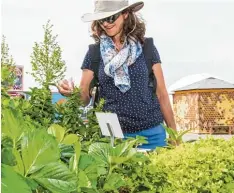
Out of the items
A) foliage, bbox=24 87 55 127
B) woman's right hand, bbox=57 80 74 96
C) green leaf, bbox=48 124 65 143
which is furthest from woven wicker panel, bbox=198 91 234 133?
green leaf, bbox=48 124 65 143

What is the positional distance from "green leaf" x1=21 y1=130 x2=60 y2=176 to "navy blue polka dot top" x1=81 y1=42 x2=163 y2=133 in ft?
7.70

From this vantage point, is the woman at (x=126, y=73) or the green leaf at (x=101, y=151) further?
the woman at (x=126, y=73)

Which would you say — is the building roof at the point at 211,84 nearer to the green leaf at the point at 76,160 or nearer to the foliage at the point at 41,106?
the foliage at the point at 41,106

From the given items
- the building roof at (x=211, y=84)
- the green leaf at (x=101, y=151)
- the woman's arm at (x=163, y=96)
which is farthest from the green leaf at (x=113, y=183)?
the building roof at (x=211, y=84)

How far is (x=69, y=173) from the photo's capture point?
2.82 feet

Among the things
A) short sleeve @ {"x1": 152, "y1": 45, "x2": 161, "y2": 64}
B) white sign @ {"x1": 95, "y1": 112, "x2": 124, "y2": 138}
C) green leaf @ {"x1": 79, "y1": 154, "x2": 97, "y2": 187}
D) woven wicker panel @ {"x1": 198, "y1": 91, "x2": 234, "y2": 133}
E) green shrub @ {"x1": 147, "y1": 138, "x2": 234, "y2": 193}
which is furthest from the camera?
woven wicker panel @ {"x1": 198, "y1": 91, "x2": 234, "y2": 133}

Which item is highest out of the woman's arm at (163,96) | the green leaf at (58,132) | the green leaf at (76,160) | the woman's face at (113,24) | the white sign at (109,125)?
the woman's face at (113,24)

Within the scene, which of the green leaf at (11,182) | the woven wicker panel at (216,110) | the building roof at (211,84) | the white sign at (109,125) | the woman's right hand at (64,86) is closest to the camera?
the green leaf at (11,182)

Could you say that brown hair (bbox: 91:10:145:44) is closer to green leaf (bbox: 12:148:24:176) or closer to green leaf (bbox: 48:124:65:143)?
green leaf (bbox: 48:124:65:143)

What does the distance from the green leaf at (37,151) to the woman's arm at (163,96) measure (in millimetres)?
2522

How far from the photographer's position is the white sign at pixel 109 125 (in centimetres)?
173

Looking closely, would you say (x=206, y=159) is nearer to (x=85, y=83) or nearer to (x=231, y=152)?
(x=231, y=152)

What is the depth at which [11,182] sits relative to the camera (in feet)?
2.52

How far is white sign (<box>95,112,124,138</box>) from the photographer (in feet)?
5.69
